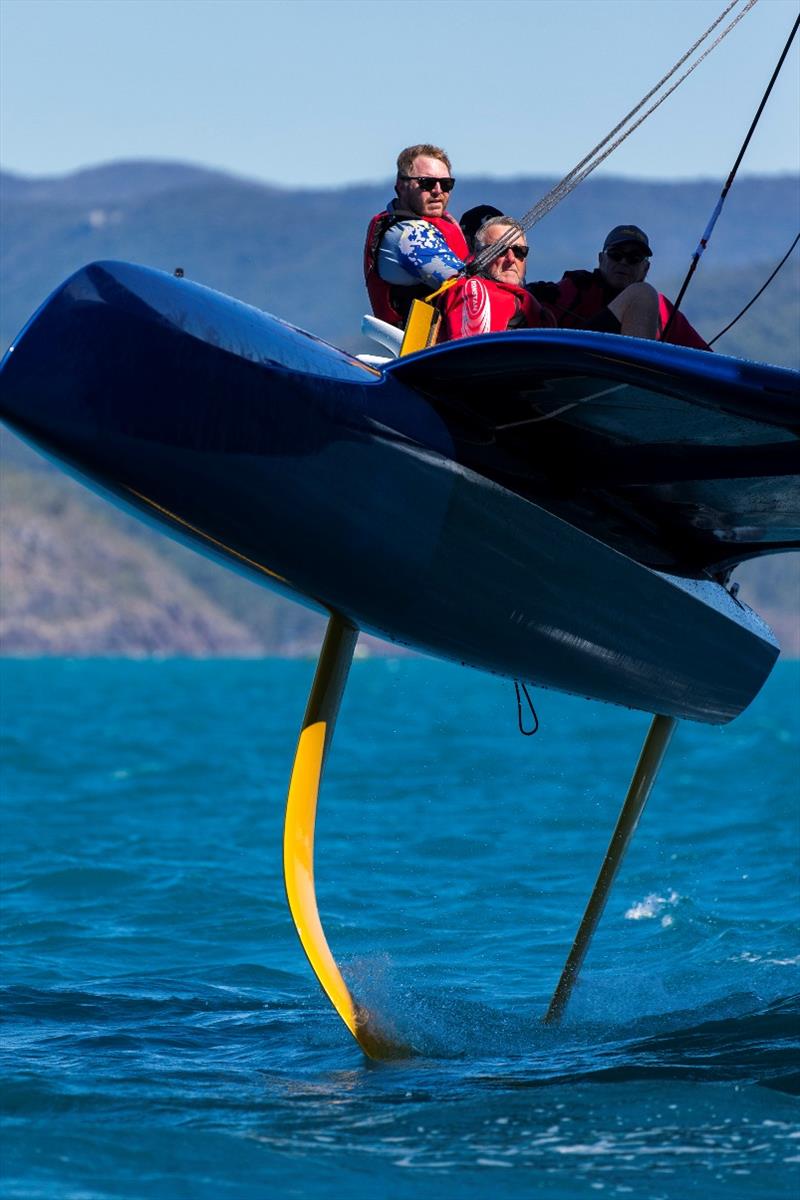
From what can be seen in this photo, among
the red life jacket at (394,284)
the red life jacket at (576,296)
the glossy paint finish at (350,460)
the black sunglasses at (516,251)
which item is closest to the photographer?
the glossy paint finish at (350,460)

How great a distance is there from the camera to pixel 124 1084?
20.6 ft

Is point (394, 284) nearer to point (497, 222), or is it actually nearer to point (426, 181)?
point (426, 181)

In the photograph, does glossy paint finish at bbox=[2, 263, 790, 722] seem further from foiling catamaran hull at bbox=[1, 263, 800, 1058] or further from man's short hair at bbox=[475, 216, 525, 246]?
man's short hair at bbox=[475, 216, 525, 246]

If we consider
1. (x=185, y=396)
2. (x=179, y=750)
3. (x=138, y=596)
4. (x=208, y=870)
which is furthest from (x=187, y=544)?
(x=138, y=596)

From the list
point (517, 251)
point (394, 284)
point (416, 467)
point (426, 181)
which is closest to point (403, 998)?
point (416, 467)

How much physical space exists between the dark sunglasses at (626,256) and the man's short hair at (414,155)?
0.69 metres

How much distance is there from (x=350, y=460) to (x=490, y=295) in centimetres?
97

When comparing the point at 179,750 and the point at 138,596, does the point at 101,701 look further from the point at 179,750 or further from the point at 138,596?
the point at 138,596

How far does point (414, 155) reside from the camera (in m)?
6.53

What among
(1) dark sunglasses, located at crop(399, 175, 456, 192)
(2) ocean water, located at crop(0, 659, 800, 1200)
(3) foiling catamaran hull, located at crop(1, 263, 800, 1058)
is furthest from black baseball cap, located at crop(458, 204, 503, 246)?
(2) ocean water, located at crop(0, 659, 800, 1200)

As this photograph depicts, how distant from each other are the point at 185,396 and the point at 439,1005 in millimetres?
3405

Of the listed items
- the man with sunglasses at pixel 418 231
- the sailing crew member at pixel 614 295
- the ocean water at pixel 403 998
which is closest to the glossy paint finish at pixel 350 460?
the sailing crew member at pixel 614 295

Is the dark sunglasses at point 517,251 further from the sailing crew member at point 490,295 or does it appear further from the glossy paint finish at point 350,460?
the glossy paint finish at point 350,460

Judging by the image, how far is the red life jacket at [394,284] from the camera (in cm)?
663
